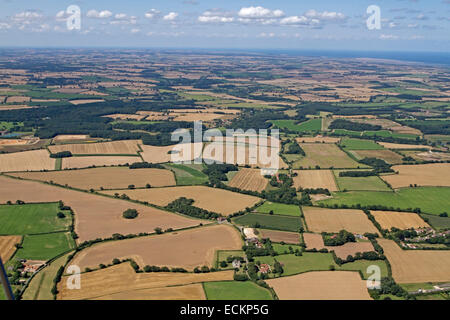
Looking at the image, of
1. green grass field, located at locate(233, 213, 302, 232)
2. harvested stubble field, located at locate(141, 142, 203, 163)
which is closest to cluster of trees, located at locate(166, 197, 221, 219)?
green grass field, located at locate(233, 213, 302, 232)

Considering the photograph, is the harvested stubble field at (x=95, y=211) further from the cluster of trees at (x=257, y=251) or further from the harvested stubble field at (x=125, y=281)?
the cluster of trees at (x=257, y=251)

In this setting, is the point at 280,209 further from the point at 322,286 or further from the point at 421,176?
the point at 421,176

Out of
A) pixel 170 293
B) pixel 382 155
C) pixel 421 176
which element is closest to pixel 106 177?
pixel 170 293

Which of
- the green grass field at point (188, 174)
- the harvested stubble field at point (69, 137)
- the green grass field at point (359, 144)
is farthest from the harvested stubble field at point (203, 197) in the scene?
the green grass field at point (359, 144)

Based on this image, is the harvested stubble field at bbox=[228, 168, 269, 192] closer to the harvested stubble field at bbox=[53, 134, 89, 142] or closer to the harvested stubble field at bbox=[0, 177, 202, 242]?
the harvested stubble field at bbox=[0, 177, 202, 242]

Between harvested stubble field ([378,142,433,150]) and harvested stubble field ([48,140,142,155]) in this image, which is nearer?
harvested stubble field ([48,140,142,155])

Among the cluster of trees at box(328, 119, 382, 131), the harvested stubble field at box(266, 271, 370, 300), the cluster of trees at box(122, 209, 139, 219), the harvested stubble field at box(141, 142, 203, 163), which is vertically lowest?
the harvested stubble field at box(266, 271, 370, 300)

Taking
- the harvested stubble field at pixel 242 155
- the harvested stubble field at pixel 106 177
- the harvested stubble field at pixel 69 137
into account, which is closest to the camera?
the harvested stubble field at pixel 106 177
